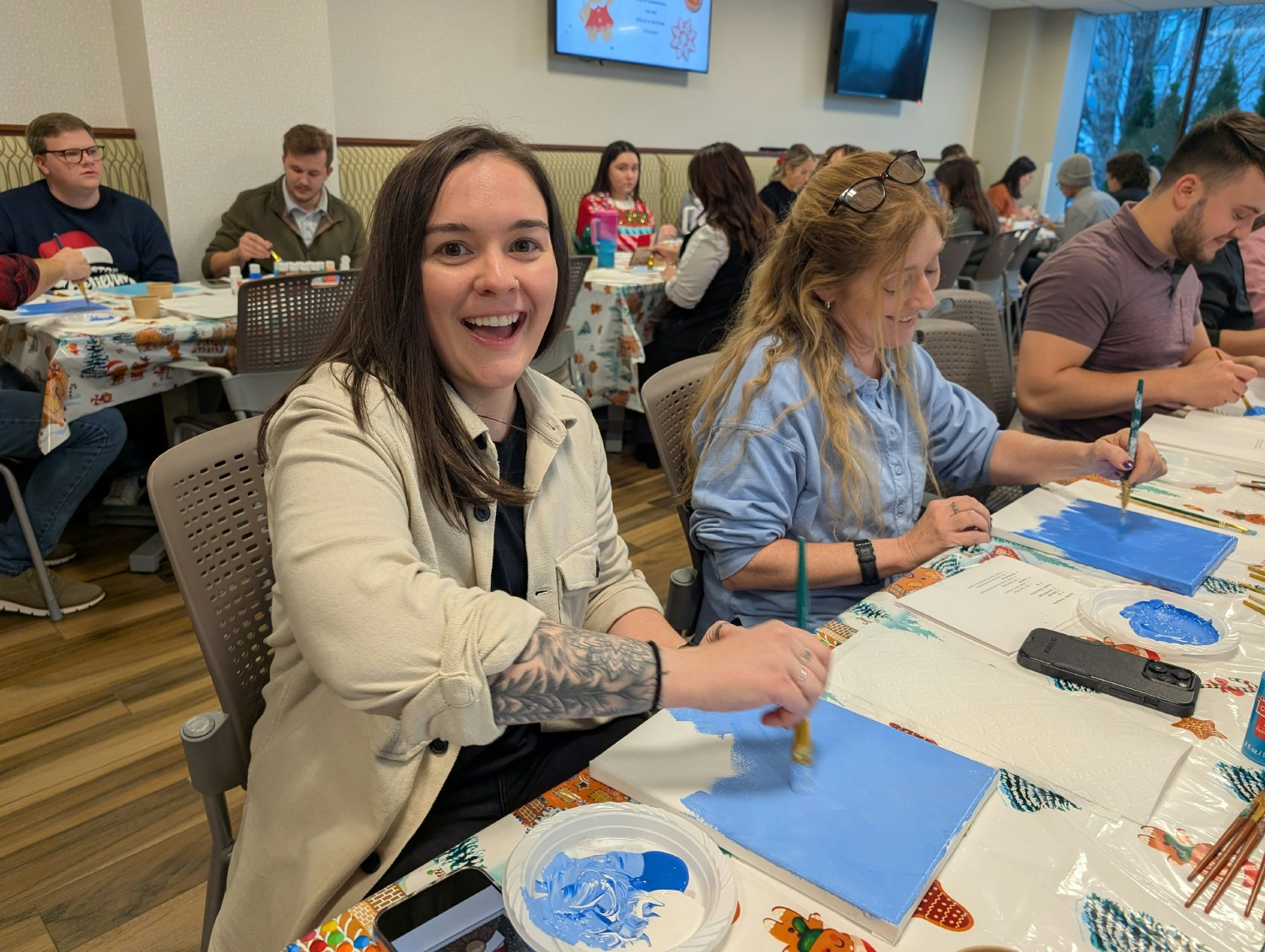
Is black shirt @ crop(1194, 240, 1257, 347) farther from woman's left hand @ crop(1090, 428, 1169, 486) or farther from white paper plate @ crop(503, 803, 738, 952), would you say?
white paper plate @ crop(503, 803, 738, 952)

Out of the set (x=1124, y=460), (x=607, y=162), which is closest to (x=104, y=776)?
(x=1124, y=460)

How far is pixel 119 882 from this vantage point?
1635mm

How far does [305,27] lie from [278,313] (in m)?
2.28

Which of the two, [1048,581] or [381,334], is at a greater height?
[381,334]

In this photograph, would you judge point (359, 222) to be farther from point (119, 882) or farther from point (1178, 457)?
point (1178, 457)

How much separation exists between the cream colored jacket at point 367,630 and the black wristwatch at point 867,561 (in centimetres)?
45

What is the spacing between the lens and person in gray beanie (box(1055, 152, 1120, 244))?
602cm

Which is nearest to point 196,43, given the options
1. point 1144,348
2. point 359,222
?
point 359,222

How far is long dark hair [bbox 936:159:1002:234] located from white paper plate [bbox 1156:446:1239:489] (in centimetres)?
385

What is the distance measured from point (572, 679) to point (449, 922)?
0.73 ft

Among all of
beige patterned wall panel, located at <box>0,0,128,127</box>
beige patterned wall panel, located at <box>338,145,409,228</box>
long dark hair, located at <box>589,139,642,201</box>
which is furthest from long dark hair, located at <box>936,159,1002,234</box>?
beige patterned wall panel, located at <box>0,0,128,127</box>

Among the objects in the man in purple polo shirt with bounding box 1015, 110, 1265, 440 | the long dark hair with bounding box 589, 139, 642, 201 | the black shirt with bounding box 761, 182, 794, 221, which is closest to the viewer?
the man in purple polo shirt with bounding box 1015, 110, 1265, 440

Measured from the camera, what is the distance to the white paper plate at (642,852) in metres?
0.63

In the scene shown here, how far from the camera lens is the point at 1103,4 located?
886 cm
